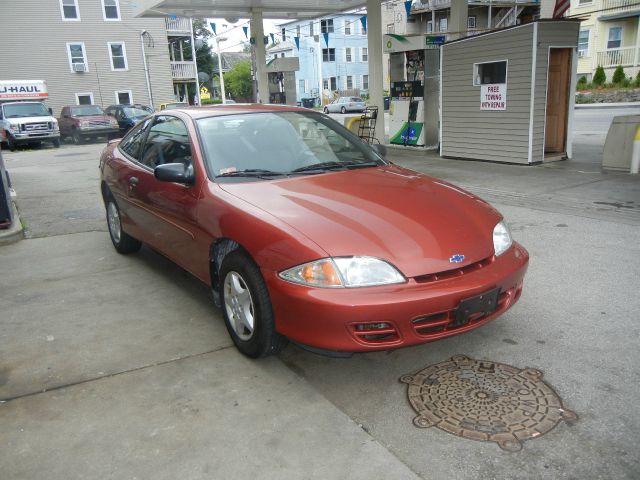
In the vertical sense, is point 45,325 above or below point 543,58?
below

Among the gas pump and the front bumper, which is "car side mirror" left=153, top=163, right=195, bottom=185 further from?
the gas pump

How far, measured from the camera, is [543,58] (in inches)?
385

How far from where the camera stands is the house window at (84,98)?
98.3 ft

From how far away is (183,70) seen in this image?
35875 mm

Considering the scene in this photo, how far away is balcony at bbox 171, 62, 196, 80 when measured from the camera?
3541cm

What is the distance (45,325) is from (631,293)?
4589 millimetres

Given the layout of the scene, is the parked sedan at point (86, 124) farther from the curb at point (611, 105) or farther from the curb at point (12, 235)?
the curb at point (611, 105)

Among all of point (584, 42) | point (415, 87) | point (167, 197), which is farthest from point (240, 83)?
point (167, 197)

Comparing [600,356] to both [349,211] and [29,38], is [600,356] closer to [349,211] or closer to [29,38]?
[349,211]

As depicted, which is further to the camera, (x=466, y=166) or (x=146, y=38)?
(x=146, y=38)

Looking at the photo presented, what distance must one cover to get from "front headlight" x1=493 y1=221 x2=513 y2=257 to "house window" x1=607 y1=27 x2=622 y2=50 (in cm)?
3709

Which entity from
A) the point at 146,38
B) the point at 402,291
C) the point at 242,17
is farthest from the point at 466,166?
the point at 146,38

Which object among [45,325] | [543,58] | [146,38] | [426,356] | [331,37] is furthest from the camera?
[331,37]

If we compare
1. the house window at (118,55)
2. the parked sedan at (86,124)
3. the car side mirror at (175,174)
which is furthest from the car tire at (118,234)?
the house window at (118,55)
